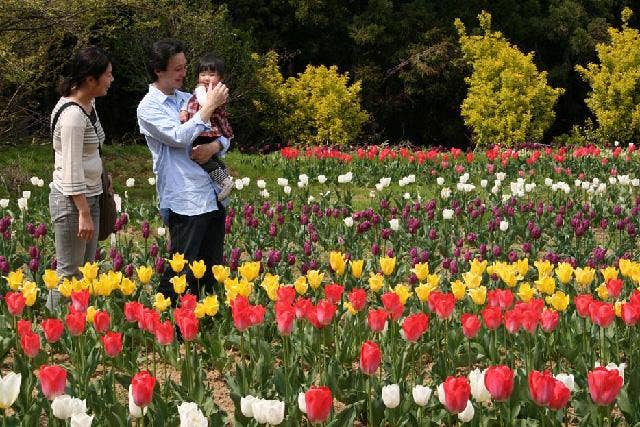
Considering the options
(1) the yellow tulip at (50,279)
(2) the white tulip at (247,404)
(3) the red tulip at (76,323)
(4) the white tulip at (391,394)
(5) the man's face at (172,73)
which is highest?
(5) the man's face at (172,73)

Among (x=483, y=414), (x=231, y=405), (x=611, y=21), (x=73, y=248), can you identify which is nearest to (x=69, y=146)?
(x=73, y=248)

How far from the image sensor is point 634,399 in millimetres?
3418

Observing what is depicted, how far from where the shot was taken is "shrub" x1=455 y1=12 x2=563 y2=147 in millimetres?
21562

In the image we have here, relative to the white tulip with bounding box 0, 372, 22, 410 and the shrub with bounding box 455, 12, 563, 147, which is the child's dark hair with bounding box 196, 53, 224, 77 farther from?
the shrub with bounding box 455, 12, 563, 147

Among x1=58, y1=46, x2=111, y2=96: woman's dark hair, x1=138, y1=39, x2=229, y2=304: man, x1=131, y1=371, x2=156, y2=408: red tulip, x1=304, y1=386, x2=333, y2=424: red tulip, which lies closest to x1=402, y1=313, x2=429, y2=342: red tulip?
x1=304, y1=386, x2=333, y2=424: red tulip

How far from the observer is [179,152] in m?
4.66

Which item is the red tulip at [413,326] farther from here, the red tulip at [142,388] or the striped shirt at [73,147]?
the striped shirt at [73,147]

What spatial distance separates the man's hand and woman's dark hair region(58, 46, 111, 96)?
0.59m

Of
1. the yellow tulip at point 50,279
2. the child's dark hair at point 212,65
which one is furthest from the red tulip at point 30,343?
the child's dark hair at point 212,65

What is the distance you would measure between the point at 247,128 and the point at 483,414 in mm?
19119

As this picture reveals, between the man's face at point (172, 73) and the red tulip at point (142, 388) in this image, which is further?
the man's face at point (172, 73)

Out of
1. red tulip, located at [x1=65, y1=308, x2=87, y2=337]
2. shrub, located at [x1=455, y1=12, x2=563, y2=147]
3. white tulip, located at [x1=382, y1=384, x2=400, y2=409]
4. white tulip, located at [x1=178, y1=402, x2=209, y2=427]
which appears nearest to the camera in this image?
white tulip, located at [x1=178, y1=402, x2=209, y2=427]

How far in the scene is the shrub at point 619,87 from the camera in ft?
74.0

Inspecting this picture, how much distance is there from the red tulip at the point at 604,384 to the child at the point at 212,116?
2.43 metres
